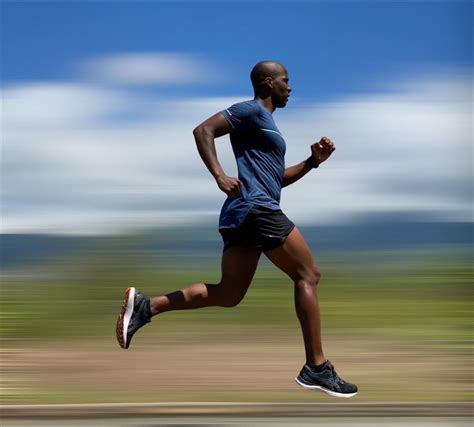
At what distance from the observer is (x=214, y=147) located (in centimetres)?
477

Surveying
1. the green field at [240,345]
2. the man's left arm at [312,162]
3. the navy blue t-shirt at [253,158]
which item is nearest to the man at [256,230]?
the navy blue t-shirt at [253,158]

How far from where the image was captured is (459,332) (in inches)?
350

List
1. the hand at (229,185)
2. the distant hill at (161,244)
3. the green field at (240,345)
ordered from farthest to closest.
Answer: the distant hill at (161,244), the green field at (240,345), the hand at (229,185)

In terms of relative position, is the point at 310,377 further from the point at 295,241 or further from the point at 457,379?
the point at 457,379

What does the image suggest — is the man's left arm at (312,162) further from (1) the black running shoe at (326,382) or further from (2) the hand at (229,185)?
(1) the black running shoe at (326,382)

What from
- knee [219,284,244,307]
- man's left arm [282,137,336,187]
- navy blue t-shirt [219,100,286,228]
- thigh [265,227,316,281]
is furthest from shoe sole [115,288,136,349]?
man's left arm [282,137,336,187]

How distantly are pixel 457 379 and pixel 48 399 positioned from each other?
252cm

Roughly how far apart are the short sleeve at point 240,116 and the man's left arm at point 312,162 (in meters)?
0.43

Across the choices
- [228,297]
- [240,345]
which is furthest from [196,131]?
[240,345]

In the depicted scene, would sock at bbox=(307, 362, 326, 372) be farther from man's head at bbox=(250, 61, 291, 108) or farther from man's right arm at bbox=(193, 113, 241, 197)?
man's head at bbox=(250, 61, 291, 108)

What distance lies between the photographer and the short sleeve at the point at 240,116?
15.9 ft

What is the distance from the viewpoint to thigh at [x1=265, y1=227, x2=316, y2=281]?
4.85m

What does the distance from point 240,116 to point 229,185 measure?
1.26 ft

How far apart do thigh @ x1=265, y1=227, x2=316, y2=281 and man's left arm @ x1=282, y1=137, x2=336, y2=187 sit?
1.25 feet
